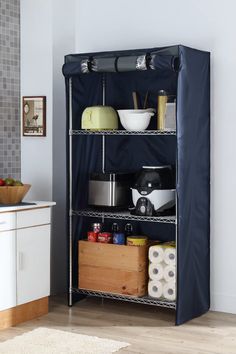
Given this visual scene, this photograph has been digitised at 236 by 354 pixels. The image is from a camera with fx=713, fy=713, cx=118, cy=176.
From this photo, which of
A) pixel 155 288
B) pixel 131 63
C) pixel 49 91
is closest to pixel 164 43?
pixel 131 63

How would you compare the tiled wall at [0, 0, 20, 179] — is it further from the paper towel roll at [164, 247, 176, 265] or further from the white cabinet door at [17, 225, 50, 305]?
the paper towel roll at [164, 247, 176, 265]

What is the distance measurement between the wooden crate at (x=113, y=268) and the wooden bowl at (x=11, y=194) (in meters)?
0.64

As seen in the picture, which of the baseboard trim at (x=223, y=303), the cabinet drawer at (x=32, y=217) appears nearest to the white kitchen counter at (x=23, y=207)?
the cabinet drawer at (x=32, y=217)

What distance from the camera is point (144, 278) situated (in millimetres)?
5074

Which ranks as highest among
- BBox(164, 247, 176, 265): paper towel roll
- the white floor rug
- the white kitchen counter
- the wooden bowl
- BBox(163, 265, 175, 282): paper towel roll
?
the wooden bowl

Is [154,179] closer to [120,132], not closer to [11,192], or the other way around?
[120,132]

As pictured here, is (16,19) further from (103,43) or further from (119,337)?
(119,337)

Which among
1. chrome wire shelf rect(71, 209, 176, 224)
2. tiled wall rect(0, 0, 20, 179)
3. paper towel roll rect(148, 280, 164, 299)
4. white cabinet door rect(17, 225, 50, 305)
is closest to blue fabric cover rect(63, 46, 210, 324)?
chrome wire shelf rect(71, 209, 176, 224)

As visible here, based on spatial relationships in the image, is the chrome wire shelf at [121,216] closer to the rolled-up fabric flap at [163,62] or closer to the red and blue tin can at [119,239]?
the red and blue tin can at [119,239]

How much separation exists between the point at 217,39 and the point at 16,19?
162 cm

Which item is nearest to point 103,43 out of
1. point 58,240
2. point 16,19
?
point 16,19

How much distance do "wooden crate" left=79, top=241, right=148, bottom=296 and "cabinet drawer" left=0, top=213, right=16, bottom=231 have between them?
699 mm

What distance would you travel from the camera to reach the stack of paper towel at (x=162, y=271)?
4938mm

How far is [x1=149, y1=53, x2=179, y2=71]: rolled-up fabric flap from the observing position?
15.4 ft
